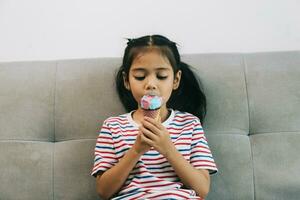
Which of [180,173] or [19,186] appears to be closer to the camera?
[180,173]

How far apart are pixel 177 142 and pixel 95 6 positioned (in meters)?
0.79

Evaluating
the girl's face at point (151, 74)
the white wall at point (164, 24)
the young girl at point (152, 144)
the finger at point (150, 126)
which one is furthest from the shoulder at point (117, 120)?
the white wall at point (164, 24)

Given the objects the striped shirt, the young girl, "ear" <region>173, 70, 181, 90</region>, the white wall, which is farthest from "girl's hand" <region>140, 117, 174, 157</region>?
the white wall

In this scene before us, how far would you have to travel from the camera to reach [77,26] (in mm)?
1765

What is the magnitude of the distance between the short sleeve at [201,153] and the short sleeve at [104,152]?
0.27 m

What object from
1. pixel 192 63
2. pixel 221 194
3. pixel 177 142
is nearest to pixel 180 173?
pixel 177 142

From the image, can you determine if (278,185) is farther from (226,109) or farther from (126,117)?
(126,117)

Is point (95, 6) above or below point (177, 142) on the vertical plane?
above

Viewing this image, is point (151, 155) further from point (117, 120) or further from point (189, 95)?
point (189, 95)

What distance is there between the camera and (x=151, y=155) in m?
1.30

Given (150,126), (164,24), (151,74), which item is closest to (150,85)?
(151,74)

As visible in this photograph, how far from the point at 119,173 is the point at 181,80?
0.47 m

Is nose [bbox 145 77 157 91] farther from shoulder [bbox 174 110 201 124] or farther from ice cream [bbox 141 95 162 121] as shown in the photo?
shoulder [bbox 174 110 201 124]

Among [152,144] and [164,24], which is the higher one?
[164,24]
